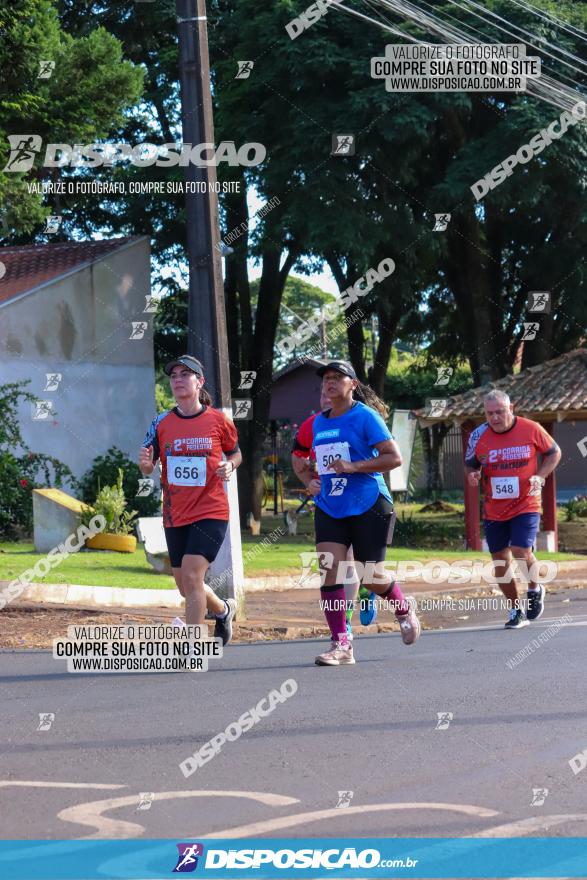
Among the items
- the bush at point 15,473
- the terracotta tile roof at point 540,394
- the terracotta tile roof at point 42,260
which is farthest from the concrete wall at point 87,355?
the terracotta tile roof at point 540,394

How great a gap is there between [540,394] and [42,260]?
11.4 m

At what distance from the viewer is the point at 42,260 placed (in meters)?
29.0

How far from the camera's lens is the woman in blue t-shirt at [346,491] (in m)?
8.85

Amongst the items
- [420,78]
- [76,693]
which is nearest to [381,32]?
[420,78]

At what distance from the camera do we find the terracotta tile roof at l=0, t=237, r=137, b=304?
1065 inches

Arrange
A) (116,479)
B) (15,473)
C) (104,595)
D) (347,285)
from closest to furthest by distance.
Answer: (104,595) < (15,473) < (116,479) < (347,285)

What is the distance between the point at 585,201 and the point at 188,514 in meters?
19.2

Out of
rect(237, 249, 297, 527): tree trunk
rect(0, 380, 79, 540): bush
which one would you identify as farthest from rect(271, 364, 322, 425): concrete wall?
rect(0, 380, 79, 540): bush

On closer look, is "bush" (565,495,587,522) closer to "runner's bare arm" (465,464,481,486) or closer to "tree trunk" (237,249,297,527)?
"tree trunk" (237,249,297,527)

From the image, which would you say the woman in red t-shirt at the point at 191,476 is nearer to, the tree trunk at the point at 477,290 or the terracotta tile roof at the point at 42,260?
the terracotta tile roof at the point at 42,260

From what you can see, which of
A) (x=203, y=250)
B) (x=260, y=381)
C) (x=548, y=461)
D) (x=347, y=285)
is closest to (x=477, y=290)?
(x=347, y=285)

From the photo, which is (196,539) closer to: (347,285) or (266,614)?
(266,614)

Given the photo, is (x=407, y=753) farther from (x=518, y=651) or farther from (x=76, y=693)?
(x=518, y=651)

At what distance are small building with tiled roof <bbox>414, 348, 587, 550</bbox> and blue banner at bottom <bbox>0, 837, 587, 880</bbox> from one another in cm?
2015
